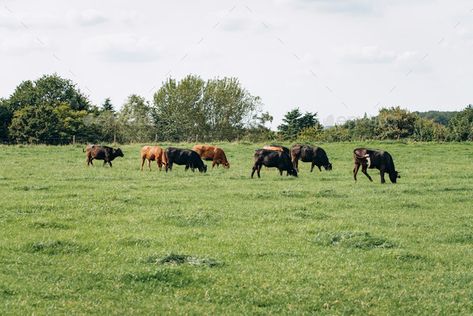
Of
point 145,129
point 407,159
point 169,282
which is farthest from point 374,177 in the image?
point 145,129

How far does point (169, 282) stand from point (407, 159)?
31.7 m

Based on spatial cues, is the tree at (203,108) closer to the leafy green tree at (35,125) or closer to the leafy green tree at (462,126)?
the leafy green tree at (35,125)

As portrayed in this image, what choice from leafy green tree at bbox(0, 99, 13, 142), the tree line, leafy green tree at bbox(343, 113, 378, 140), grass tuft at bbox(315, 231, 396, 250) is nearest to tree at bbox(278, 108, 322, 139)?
the tree line

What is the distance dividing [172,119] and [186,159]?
2189 inches

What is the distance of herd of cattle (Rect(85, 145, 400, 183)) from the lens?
94.6 ft

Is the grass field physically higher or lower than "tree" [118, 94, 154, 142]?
lower

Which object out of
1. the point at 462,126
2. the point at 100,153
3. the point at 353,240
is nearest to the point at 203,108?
the point at 462,126

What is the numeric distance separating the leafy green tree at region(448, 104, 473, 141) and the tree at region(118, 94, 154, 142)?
35123 millimetres

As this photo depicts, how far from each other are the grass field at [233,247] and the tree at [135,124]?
53328 millimetres

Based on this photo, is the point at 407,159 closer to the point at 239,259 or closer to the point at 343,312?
the point at 239,259

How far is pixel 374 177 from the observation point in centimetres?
3108

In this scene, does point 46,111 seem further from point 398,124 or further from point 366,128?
point 398,124

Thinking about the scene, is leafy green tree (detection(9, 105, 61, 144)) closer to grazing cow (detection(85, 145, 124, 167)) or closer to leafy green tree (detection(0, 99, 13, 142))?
leafy green tree (detection(0, 99, 13, 142))

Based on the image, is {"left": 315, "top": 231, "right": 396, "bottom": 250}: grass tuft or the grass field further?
{"left": 315, "top": 231, "right": 396, "bottom": 250}: grass tuft
